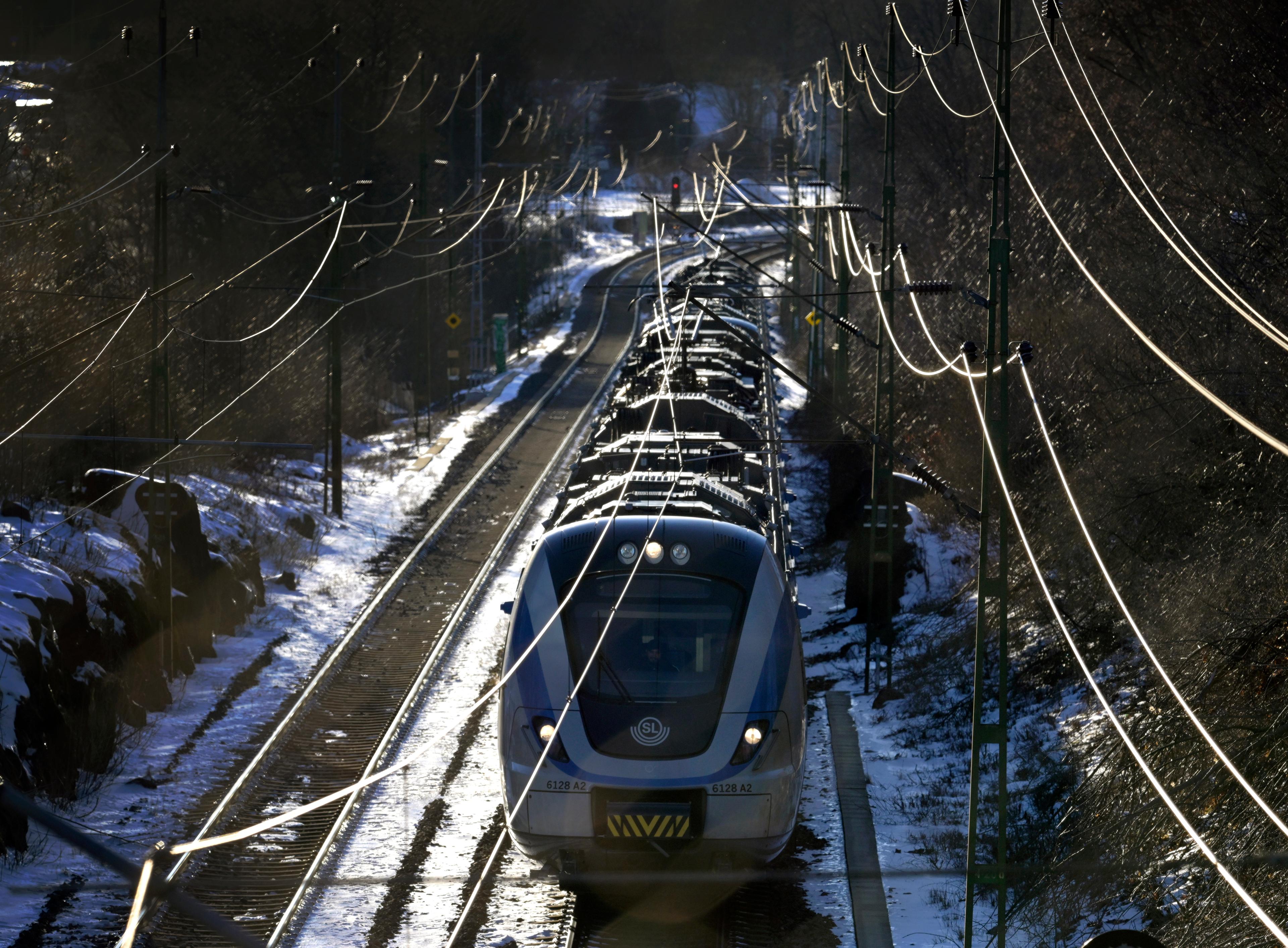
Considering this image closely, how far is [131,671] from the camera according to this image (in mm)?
15234

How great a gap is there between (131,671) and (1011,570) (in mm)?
10348

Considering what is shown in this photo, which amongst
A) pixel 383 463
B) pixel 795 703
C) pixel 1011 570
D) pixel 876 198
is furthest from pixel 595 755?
pixel 876 198

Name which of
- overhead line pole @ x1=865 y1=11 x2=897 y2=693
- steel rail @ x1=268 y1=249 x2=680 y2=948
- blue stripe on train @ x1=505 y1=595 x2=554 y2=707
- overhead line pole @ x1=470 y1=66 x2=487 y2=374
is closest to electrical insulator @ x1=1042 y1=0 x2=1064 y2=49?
overhead line pole @ x1=865 y1=11 x2=897 y2=693

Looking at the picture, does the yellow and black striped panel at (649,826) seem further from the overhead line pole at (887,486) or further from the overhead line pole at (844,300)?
the overhead line pole at (844,300)

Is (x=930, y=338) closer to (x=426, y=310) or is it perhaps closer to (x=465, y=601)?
(x=465, y=601)

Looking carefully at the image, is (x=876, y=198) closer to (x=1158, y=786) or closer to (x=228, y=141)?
(x=228, y=141)

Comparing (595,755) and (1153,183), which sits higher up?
(1153,183)

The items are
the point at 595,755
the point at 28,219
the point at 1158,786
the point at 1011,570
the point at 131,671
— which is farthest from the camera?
the point at 28,219

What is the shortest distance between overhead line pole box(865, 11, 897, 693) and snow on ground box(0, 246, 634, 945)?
4.87m

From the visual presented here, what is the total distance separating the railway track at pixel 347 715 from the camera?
11.4 meters

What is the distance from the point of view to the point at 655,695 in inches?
405

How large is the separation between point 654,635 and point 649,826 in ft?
4.55

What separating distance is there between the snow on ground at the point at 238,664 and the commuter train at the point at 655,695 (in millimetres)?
3113

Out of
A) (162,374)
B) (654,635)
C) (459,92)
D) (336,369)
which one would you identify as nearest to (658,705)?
(654,635)
